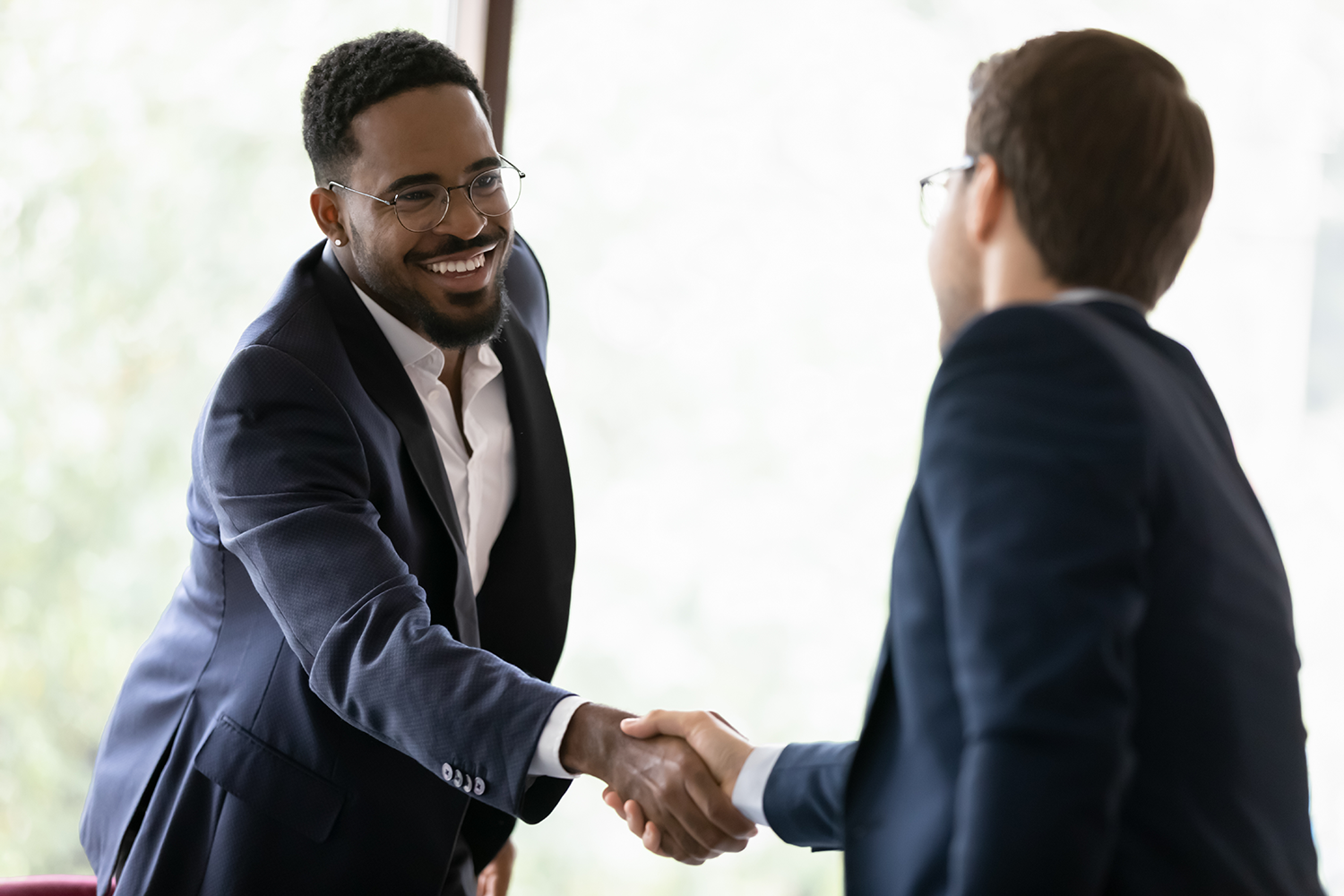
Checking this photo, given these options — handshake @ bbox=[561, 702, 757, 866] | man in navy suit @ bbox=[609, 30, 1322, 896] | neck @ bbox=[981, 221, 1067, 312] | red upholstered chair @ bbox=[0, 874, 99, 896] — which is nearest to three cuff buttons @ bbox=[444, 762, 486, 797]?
handshake @ bbox=[561, 702, 757, 866]

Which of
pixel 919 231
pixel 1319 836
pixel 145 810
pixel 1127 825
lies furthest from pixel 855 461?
pixel 1127 825

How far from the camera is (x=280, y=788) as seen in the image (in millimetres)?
1574

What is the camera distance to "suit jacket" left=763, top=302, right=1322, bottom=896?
32.1 inches

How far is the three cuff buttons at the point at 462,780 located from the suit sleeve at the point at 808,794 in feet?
1.25

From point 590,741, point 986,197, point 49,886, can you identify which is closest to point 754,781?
point 590,741

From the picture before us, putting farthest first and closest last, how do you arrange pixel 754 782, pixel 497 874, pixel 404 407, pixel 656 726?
pixel 497 874 < pixel 404 407 < pixel 656 726 < pixel 754 782

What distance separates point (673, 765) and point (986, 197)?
0.87m

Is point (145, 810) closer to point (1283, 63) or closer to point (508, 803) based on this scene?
point (508, 803)

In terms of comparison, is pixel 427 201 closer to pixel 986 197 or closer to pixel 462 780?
pixel 462 780

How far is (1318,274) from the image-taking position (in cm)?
310

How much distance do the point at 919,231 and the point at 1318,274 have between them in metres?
1.12

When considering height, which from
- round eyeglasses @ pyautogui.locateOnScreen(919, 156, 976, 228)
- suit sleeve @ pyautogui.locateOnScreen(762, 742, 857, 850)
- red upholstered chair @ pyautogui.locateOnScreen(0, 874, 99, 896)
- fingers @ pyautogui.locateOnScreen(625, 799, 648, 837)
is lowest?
red upholstered chair @ pyautogui.locateOnScreen(0, 874, 99, 896)

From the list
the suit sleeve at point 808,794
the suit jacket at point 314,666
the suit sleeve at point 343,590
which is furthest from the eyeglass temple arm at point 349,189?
the suit sleeve at point 808,794

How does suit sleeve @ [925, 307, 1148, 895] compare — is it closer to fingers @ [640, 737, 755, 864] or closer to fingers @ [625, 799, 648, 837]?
fingers @ [640, 737, 755, 864]
